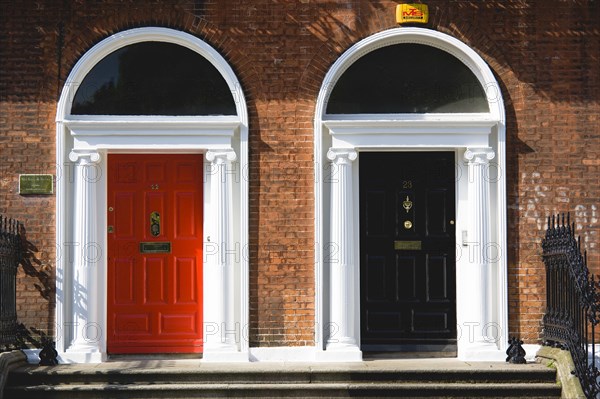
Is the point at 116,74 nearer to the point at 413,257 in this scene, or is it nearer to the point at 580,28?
the point at 413,257

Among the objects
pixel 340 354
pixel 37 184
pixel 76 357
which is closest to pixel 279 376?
pixel 340 354

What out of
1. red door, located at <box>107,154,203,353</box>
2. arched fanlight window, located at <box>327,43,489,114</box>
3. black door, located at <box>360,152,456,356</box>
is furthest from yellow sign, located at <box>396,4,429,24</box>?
red door, located at <box>107,154,203,353</box>

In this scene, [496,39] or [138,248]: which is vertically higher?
[496,39]

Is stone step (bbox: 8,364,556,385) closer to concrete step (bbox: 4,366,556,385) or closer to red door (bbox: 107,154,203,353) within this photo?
concrete step (bbox: 4,366,556,385)

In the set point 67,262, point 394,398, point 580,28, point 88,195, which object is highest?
point 580,28

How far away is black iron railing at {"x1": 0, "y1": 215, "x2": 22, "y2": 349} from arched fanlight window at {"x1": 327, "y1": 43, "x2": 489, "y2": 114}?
3645mm

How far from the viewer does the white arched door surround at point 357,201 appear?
9.52m

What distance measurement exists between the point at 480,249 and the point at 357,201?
1427mm

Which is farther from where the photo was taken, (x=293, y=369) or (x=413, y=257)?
(x=413, y=257)

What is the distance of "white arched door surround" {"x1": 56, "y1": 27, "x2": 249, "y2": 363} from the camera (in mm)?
9500

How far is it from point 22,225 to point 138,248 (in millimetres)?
1264

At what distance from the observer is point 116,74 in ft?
31.9

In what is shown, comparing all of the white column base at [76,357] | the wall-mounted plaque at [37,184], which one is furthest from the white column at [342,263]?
the wall-mounted plaque at [37,184]

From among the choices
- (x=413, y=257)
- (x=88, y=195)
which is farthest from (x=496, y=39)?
(x=88, y=195)
